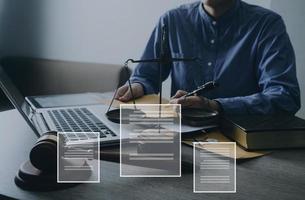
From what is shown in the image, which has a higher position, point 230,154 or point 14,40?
point 230,154

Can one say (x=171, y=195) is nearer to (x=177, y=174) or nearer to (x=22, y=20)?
(x=177, y=174)

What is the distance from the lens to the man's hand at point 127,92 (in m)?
0.93

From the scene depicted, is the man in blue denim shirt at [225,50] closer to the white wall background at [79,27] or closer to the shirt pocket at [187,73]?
the shirt pocket at [187,73]

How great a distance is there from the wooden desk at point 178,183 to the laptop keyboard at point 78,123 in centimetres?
8

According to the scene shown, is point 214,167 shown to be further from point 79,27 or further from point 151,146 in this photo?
point 79,27

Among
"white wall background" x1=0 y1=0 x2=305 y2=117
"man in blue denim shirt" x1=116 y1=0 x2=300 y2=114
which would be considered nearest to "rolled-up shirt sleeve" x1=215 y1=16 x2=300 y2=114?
"man in blue denim shirt" x1=116 y1=0 x2=300 y2=114

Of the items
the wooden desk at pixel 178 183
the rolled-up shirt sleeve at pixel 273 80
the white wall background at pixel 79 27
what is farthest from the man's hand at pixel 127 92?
the white wall background at pixel 79 27

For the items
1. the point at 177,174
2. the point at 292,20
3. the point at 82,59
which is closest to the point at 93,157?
the point at 177,174

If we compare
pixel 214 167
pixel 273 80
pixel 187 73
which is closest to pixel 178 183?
pixel 214 167

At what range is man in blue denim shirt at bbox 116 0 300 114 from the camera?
3.46 feet

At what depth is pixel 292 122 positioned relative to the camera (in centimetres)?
69

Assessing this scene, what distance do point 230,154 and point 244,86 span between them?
1.88 feet

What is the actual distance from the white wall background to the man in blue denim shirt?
0.34m

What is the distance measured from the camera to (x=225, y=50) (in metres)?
1.17
